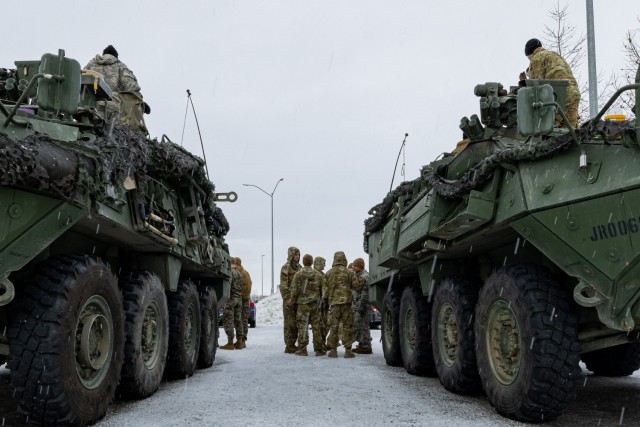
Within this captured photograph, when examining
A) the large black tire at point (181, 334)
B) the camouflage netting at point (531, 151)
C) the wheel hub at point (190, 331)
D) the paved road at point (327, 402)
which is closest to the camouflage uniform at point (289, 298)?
the paved road at point (327, 402)

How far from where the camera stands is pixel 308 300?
12.6 m

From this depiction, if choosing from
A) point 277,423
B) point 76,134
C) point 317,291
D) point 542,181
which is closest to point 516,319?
point 542,181

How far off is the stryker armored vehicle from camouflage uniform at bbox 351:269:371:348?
19.2 ft

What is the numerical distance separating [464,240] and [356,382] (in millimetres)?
2610

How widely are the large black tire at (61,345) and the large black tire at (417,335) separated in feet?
15.0

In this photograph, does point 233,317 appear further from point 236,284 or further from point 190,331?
point 190,331

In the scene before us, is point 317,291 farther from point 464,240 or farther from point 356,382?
point 464,240

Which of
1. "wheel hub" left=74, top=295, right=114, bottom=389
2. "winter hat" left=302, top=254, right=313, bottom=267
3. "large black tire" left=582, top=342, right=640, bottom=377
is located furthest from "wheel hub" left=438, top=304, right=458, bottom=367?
"winter hat" left=302, top=254, right=313, bottom=267

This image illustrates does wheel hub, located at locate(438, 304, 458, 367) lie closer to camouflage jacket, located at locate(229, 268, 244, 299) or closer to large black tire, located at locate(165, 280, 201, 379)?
large black tire, located at locate(165, 280, 201, 379)

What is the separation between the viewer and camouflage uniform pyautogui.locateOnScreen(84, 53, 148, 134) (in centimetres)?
762

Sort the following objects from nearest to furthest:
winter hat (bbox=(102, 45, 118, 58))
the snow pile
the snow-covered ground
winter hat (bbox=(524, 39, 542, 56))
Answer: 1. the snow-covered ground
2. winter hat (bbox=(524, 39, 542, 56))
3. winter hat (bbox=(102, 45, 118, 58))
4. the snow pile

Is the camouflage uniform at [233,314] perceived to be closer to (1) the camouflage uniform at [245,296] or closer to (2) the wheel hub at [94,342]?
(1) the camouflage uniform at [245,296]

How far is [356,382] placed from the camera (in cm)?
813

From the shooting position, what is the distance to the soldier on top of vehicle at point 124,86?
7621mm
